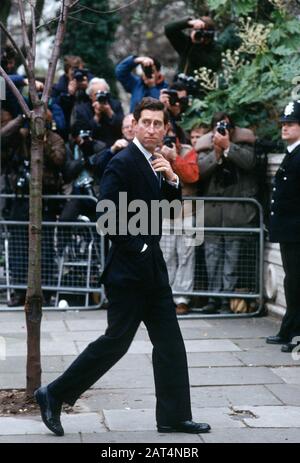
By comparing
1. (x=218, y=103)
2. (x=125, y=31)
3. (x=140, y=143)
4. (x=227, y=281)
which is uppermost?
(x=125, y=31)

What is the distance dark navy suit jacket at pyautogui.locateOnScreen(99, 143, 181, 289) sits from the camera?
21.6 feet

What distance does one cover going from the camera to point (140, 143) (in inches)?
266

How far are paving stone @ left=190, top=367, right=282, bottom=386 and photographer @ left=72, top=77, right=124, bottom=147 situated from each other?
416 cm

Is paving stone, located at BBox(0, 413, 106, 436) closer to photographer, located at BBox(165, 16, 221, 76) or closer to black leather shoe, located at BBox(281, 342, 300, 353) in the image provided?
black leather shoe, located at BBox(281, 342, 300, 353)

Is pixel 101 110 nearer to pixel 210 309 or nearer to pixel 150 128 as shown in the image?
pixel 210 309

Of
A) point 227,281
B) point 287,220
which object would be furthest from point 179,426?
point 227,281

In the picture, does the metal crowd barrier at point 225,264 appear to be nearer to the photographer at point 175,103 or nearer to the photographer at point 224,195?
the photographer at point 224,195

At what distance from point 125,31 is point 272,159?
16.8m

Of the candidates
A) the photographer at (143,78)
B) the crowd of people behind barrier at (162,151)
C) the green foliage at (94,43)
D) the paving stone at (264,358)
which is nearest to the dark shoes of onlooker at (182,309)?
the crowd of people behind barrier at (162,151)

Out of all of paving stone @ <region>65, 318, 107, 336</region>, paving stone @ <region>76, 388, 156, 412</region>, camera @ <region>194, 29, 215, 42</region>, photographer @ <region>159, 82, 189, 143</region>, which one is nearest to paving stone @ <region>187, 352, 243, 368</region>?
paving stone @ <region>76, 388, 156, 412</region>

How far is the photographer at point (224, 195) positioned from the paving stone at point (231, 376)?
2856mm

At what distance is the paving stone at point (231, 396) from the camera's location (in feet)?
24.6

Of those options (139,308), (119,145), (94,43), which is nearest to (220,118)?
(119,145)
